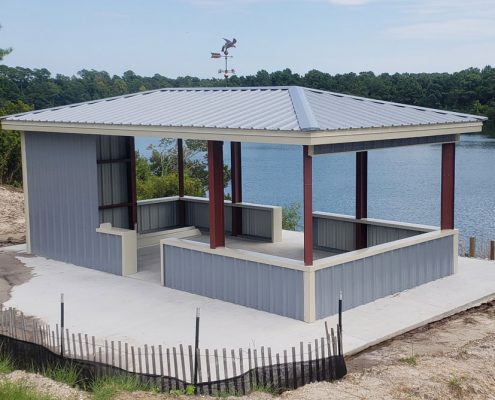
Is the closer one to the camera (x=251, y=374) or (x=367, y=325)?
(x=251, y=374)

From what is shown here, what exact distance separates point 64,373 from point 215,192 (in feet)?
14.9

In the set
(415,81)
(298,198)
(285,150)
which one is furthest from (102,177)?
(285,150)

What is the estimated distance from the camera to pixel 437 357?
9680mm

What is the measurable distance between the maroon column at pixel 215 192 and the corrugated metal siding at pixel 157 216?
6.08m

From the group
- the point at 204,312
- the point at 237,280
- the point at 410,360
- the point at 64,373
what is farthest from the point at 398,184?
the point at 64,373

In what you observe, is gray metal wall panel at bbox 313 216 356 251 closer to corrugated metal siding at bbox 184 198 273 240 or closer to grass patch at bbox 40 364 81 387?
corrugated metal siding at bbox 184 198 273 240

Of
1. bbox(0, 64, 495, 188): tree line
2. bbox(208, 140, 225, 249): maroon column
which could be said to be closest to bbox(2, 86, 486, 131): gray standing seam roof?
bbox(208, 140, 225, 249): maroon column

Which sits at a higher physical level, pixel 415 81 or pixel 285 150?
pixel 415 81

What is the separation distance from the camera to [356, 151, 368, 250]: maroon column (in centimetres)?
1486

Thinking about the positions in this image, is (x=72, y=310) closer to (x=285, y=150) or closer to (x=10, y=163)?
(x=10, y=163)

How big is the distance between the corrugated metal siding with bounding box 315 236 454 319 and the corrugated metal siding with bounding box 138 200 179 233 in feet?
24.6

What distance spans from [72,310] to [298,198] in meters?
40.9

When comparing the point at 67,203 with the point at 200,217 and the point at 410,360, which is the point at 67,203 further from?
the point at 410,360

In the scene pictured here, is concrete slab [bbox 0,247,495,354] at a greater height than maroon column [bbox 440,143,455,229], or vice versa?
maroon column [bbox 440,143,455,229]
